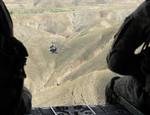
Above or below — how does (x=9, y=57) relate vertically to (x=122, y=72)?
above

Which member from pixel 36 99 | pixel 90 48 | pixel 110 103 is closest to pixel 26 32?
pixel 90 48

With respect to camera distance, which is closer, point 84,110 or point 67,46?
point 84,110

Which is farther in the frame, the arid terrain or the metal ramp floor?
the arid terrain

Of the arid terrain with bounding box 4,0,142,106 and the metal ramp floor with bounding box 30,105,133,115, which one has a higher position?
the metal ramp floor with bounding box 30,105,133,115

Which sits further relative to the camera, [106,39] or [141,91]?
[106,39]

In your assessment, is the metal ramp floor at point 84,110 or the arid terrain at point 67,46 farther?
the arid terrain at point 67,46

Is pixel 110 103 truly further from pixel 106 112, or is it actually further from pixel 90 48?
pixel 90 48

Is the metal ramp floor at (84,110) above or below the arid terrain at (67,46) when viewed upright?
above

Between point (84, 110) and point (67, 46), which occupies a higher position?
point (84, 110)
